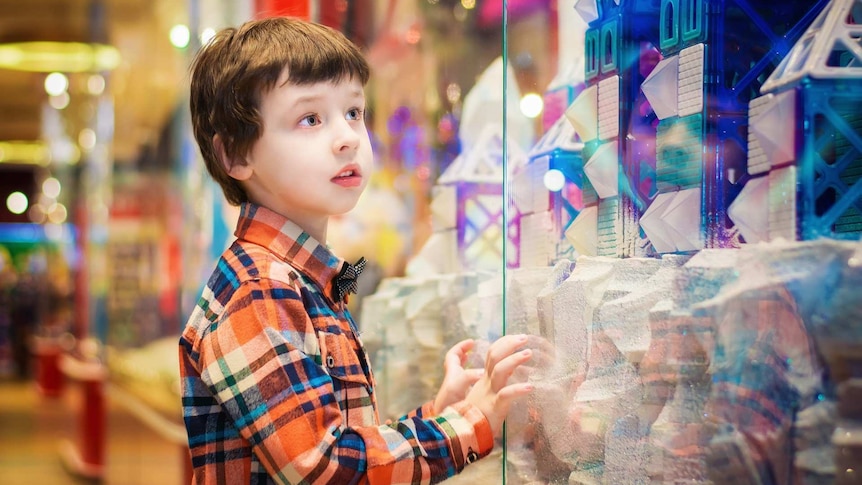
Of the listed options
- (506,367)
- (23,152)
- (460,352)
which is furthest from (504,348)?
(23,152)

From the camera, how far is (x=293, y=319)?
1037 mm

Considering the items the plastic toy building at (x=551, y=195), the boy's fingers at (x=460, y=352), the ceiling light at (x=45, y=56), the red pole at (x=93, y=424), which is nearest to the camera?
the plastic toy building at (x=551, y=195)

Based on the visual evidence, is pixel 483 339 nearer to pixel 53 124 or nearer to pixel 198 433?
pixel 198 433

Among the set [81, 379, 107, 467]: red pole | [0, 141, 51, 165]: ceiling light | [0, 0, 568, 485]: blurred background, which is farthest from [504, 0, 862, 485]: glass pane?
[0, 141, 51, 165]: ceiling light

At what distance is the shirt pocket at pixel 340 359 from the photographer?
3.51 ft

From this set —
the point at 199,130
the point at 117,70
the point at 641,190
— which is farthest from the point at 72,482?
the point at 641,190

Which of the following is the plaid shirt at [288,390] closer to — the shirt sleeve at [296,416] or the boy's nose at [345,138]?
the shirt sleeve at [296,416]

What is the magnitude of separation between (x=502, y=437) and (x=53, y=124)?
10.8m

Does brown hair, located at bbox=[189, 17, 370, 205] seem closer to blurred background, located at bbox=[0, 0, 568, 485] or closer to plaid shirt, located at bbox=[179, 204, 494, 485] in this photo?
plaid shirt, located at bbox=[179, 204, 494, 485]

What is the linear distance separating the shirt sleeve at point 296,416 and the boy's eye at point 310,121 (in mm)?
190

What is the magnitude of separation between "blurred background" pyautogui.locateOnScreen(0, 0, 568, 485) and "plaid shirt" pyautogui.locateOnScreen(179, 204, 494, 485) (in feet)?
1.05

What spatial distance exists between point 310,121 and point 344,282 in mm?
196

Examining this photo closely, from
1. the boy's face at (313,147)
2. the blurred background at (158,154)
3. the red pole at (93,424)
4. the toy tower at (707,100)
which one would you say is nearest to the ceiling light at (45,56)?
the blurred background at (158,154)

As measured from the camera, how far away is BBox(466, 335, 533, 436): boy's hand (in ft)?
3.53
